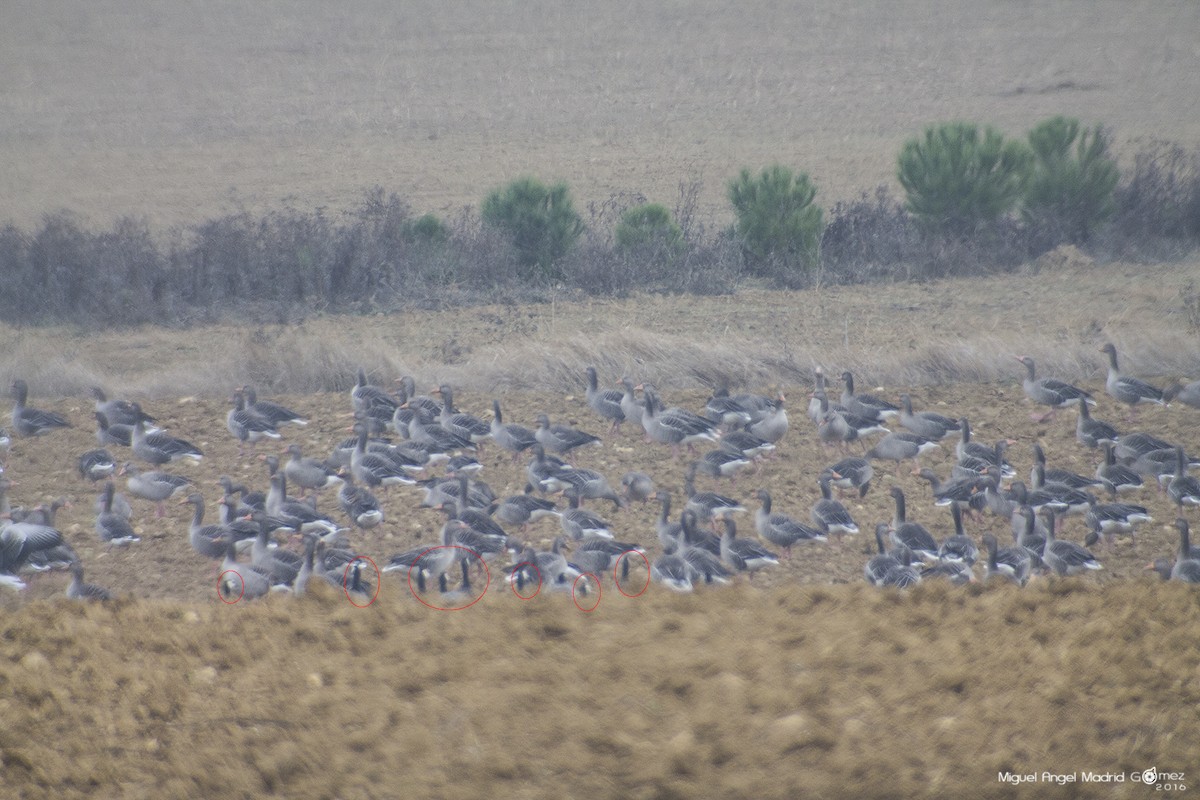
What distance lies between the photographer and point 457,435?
13.0 m

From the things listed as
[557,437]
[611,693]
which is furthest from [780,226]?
[611,693]

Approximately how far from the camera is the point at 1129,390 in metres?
14.0

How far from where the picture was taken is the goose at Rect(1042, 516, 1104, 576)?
33.2 ft

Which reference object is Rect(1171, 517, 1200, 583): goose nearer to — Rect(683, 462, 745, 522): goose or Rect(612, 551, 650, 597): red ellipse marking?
Rect(683, 462, 745, 522): goose

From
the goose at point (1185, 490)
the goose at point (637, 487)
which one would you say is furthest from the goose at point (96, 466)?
the goose at point (1185, 490)

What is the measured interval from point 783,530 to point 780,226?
15482 mm

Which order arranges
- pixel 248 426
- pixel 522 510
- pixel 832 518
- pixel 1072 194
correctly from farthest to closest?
pixel 1072 194 < pixel 248 426 < pixel 522 510 < pixel 832 518

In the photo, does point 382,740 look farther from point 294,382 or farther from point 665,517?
point 294,382

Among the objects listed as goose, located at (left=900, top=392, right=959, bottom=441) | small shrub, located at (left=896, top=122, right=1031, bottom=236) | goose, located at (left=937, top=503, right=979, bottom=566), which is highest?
small shrub, located at (left=896, top=122, right=1031, bottom=236)

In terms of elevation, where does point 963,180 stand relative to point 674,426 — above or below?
above

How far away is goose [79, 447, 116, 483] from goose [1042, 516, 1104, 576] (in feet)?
30.1

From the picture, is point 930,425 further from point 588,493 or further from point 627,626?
point 627,626

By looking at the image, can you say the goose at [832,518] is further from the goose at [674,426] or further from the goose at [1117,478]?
the goose at [1117,478]

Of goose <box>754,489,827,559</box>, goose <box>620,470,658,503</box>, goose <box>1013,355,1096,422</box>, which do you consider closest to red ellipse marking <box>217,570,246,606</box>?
goose <box>620,470,658,503</box>
